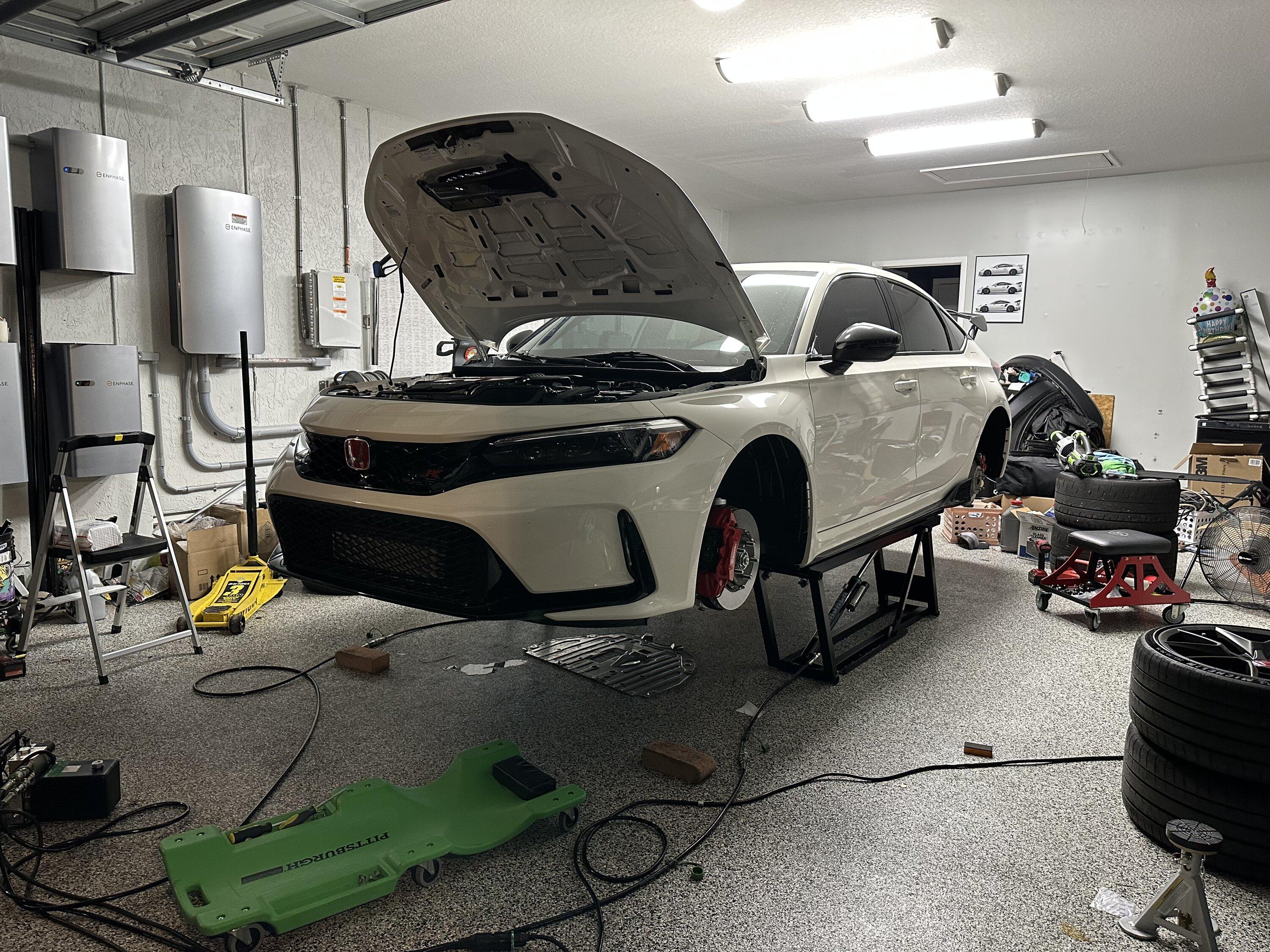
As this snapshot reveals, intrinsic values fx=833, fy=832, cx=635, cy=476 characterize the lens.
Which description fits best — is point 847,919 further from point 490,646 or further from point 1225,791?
point 490,646

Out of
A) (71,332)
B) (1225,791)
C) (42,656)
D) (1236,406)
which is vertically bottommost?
(42,656)

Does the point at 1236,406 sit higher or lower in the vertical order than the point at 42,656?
higher

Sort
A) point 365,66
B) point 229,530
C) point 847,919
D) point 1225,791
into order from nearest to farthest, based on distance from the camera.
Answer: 1. point 847,919
2. point 1225,791
3. point 229,530
4. point 365,66

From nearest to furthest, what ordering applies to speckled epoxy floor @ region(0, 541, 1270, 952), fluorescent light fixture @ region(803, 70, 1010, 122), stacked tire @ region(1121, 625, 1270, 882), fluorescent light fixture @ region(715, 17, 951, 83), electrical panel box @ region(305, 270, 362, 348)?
1. speckled epoxy floor @ region(0, 541, 1270, 952)
2. stacked tire @ region(1121, 625, 1270, 882)
3. fluorescent light fixture @ region(715, 17, 951, 83)
4. fluorescent light fixture @ region(803, 70, 1010, 122)
5. electrical panel box @ region(305, 270, 362, 348)

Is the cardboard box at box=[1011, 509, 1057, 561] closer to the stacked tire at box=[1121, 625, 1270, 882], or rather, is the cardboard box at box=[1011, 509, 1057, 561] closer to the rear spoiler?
the rear spoiler

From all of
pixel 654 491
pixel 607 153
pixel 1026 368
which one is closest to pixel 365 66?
pixel 607 153

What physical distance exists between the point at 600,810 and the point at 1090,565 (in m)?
3.07

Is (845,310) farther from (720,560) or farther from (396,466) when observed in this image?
(396,466)

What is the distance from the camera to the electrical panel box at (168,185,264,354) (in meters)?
4.70

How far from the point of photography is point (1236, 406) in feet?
24.4

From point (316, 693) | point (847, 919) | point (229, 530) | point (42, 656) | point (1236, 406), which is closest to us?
point (847, 919)

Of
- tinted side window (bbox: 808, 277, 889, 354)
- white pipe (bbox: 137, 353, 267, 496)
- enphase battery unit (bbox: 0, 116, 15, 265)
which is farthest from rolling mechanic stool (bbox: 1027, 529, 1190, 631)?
enphase battery unit (bbox: 0, 116, 15, 265)

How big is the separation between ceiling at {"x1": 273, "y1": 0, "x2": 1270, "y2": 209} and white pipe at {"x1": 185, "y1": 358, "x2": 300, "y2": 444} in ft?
6.32

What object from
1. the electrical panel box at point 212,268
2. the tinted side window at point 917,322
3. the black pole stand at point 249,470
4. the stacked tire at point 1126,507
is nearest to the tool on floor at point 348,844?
the tinted side window at point 917,322
